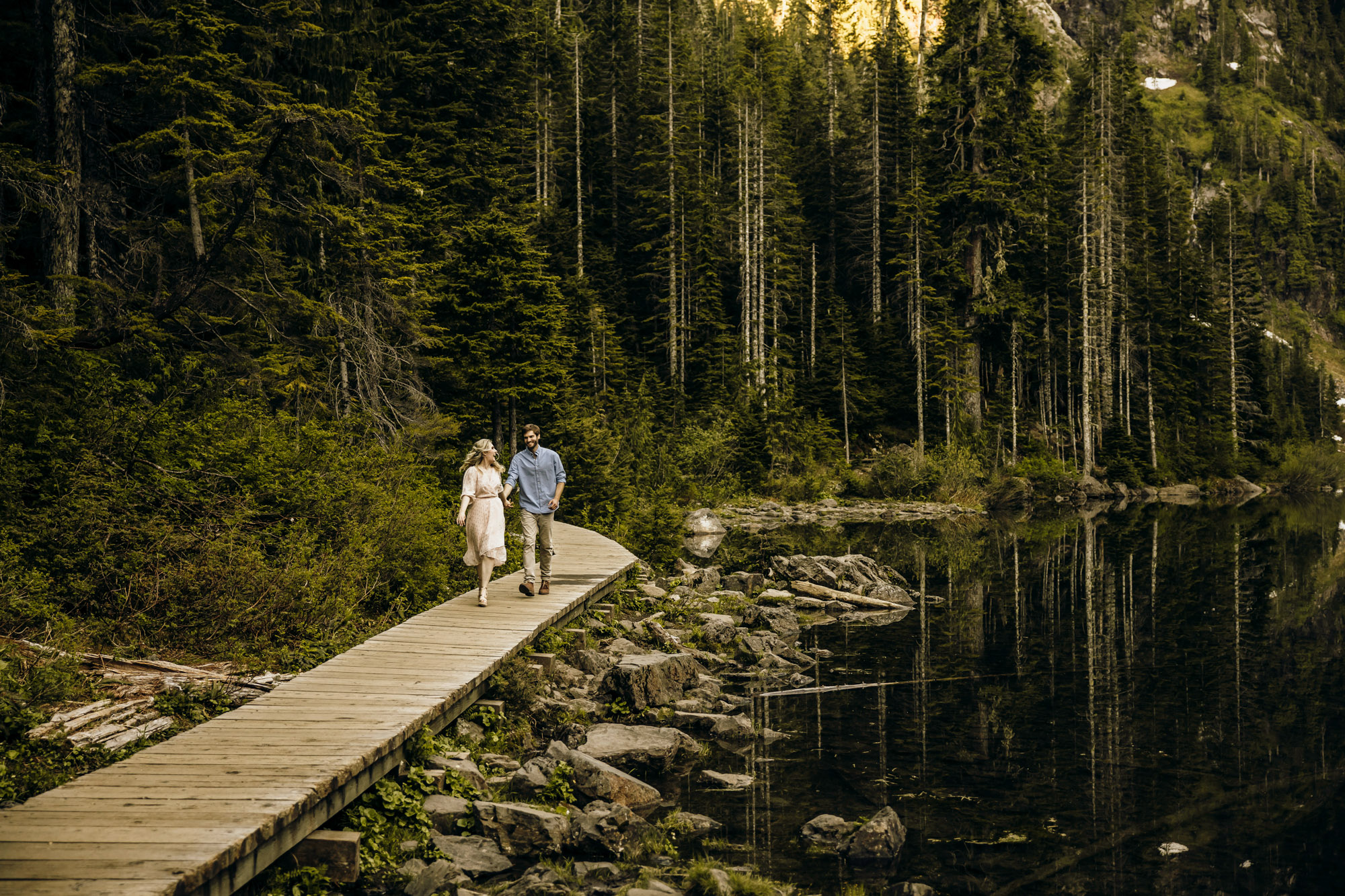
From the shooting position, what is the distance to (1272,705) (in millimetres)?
11438

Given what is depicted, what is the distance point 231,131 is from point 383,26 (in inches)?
562

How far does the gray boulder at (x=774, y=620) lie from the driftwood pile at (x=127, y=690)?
8.36 m

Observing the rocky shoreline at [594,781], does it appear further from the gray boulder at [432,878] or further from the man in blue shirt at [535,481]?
the man in blue shirt at [535,481]

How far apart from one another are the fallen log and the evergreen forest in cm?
337

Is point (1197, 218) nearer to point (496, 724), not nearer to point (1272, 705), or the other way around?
point (1272, 705)

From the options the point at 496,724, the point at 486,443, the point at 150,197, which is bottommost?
the point at 496,724

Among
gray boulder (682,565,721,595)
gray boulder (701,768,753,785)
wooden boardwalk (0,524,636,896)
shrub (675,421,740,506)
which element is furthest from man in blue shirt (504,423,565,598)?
shrub (675,421,740,506)

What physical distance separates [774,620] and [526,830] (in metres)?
8.96

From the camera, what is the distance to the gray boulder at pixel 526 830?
6699 millimetres

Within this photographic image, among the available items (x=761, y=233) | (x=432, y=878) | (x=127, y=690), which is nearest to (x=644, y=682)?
(x=432, y=878)

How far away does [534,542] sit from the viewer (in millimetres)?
12484

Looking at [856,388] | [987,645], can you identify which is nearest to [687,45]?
[856,388]

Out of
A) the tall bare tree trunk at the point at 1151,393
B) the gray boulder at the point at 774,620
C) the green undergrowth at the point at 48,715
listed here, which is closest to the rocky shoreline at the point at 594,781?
the gray boulder at the point at 774,620

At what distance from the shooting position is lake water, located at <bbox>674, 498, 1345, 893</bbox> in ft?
23.3
